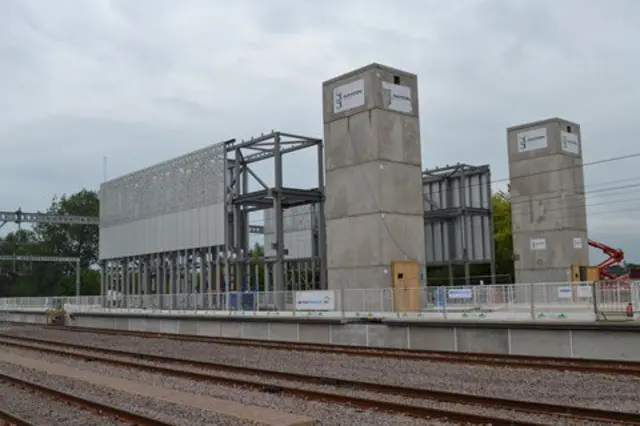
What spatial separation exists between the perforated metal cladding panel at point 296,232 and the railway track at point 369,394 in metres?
35.0

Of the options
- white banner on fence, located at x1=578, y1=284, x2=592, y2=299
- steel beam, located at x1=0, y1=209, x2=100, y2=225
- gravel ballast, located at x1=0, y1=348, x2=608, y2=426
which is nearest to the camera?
gravel ballast, located at x1=0, y1=348, x2=608, y2=426

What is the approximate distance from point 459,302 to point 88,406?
593 inches

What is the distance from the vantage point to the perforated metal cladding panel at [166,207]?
4397cm

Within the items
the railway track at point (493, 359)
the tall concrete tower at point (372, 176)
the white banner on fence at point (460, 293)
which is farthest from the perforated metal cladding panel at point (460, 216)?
the railway track at point (493, 359)

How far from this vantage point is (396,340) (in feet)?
80.8

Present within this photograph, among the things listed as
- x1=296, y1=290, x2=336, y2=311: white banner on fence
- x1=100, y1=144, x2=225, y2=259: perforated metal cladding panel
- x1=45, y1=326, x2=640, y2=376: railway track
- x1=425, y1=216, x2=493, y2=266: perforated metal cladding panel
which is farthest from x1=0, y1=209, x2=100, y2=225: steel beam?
x1=45, y1=326, x2=640, y2=376: railway track

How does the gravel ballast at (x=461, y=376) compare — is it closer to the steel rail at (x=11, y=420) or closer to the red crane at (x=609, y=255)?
the steel rail at (x=11, y=420)

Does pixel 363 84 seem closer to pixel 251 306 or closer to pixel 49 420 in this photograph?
pixel 251 306

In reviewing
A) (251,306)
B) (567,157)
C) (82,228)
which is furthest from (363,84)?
(82,228)

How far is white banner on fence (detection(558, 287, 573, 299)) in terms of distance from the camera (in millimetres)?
22241

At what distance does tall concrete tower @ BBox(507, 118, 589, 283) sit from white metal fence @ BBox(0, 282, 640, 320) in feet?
60.0

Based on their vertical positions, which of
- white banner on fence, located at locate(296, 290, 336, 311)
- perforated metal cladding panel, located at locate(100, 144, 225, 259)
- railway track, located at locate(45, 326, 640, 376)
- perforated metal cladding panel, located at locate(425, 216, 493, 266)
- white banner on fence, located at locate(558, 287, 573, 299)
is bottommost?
railway track, located at locate(45, 326, 640, 376)

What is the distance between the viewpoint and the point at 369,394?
13.8 meters

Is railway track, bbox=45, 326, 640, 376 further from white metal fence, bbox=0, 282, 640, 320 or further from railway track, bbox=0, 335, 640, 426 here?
railway track, bbox=0, 335, 640, 426
